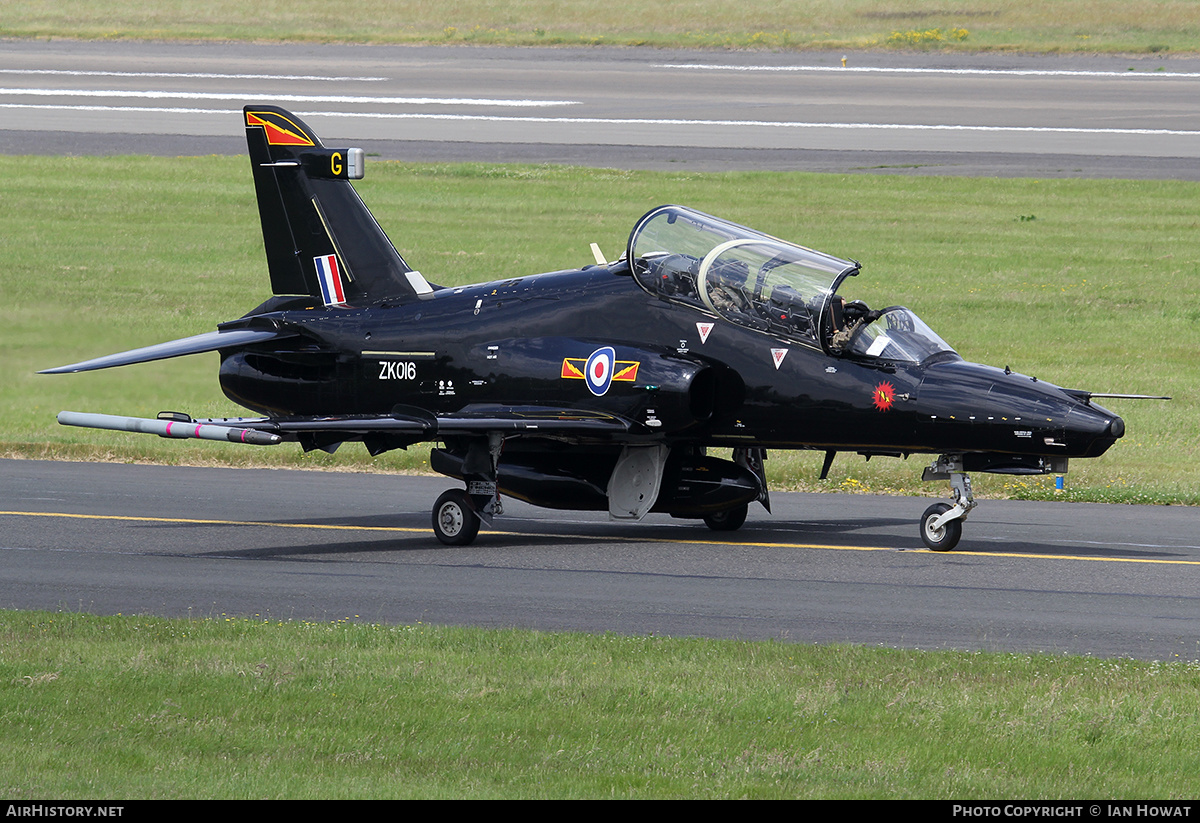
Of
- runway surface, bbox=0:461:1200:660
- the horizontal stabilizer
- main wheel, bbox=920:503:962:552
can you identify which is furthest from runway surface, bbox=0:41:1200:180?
main wheel, bbox=920:503:962:552

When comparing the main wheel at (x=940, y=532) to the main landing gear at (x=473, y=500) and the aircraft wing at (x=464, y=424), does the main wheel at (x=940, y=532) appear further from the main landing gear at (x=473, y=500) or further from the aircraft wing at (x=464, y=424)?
the main landing gear at (x=473, y=500)

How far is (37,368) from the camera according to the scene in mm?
22547

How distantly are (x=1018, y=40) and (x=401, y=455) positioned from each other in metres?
41.1

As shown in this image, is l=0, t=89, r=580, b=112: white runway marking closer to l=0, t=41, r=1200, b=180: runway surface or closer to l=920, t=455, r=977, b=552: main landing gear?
l=0, t=41, r=1200, b=180: runway surface

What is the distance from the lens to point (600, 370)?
54.0 feet

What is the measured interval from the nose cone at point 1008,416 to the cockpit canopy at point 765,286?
0.62m

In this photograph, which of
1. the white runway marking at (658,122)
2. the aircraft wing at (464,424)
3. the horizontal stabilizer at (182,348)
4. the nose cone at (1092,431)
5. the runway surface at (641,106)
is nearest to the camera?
the nose cone at (1092,431)

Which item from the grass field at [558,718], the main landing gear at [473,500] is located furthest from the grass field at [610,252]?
the grass field at [558,718]

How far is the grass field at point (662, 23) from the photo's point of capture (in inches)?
2269

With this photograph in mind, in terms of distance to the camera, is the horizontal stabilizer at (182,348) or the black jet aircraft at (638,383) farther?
the horizontal stabilizer at (182,348)

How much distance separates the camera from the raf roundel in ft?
53.8

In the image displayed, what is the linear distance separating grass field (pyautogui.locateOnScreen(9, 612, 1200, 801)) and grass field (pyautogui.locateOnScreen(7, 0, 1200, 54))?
159 feet

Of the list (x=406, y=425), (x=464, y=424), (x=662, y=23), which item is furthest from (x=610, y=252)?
(x=662, y=23)

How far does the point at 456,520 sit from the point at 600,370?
7.46 feet
